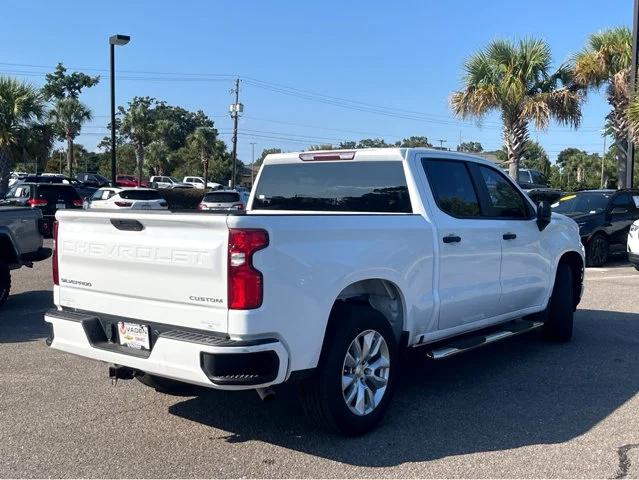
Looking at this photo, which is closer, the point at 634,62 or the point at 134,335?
the point at 134,335

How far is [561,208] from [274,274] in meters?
13.6

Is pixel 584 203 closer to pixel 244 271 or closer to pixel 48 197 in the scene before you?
pixel 244 271

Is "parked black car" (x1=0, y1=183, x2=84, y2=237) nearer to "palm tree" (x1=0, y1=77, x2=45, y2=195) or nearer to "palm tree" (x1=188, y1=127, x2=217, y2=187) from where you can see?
"palm tree" (x1=0, y1=77, x2=45, y2=195)

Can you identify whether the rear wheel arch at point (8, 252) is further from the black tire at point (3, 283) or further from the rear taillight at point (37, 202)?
the rear taillight at point (37, 202)

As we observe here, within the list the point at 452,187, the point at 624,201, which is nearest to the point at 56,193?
the point at 624,201

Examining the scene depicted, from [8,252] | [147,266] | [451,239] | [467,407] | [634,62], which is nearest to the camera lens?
[147,266]

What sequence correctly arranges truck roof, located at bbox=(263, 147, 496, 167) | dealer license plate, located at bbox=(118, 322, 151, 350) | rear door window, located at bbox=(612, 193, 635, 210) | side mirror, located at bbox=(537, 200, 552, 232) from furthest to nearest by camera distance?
rear door window, located at bbox=(612, 193, 635, 210), side mirror, located at bbox=(537, 200, 552, 232), truck roof, located at bbox=(263, 147, 496, 167), dealer license plate, located at bbox=(118, 322, 151, 350)

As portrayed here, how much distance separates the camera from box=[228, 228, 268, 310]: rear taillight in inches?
155

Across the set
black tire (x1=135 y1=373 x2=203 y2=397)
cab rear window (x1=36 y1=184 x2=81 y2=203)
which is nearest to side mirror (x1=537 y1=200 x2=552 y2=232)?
black tire (x1=135 y1=373 x2=203 y2=397)

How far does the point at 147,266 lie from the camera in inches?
172

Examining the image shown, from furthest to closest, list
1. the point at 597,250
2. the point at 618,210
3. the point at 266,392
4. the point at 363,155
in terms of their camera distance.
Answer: the point at 618,210 < the point at 597,250 < the point at 363,155 < the point at 266,392

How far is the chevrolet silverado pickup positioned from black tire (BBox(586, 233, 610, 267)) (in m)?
11.1

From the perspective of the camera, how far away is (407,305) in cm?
508

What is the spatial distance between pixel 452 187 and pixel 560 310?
239 cm
